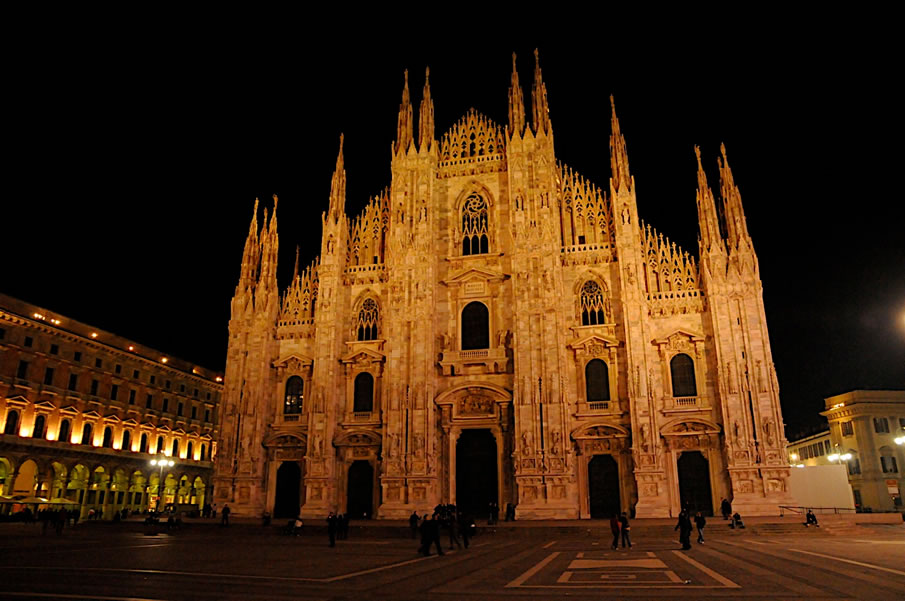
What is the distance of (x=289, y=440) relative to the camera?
37.7 metres

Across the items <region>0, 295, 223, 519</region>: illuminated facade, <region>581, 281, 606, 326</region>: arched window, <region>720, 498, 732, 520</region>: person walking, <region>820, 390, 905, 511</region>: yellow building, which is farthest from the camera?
<region>820, 390, 905, 511</region>: yellow building

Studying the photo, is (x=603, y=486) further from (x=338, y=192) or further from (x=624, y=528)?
(x=338, y=192)

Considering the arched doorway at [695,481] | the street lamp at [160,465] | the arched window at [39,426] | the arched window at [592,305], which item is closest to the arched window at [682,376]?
the arched doorway at [695,481]

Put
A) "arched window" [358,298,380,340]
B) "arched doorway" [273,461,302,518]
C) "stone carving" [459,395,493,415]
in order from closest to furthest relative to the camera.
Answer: "stone carving" [459,395,493,415] → "arched doorway" [273,461,302,518] → "arched window" [358,298,380,340]

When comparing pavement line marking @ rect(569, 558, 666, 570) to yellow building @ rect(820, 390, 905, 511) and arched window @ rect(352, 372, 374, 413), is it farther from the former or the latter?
yellow building @ rect(820, 390, 905, 511)

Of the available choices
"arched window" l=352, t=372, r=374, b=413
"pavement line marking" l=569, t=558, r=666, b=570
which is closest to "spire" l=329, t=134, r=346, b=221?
"arched window" l=352, t=372, r=374, b=413

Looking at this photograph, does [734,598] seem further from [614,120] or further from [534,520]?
[614,120]

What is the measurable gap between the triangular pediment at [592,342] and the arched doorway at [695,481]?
656 cm

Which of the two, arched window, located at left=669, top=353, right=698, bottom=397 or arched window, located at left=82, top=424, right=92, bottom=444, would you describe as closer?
arched window, located at left=669, top=353, right=698, bottom=397

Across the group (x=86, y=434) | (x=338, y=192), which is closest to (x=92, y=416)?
(x=86, y=434)

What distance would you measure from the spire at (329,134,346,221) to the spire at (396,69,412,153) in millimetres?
3751

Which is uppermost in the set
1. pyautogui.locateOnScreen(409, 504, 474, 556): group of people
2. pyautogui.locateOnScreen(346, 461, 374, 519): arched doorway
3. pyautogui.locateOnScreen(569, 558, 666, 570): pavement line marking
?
pyautogui.locateOnScreen(346, 461, 374, 519): arched doorway

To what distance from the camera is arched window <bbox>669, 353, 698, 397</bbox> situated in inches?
1345

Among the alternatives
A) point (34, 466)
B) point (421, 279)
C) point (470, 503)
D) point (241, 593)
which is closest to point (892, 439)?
point (470, 503)
